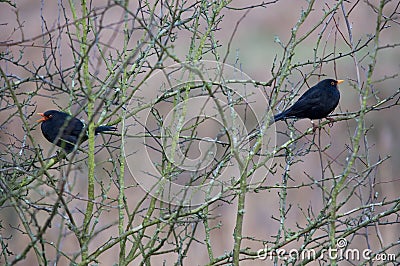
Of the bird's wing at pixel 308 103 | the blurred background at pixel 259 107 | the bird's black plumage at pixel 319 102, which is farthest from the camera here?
the blurred background at pixel 259 107

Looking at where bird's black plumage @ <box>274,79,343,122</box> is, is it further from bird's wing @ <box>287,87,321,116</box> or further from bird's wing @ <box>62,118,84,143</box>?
bird's wing @ <box>62,118,84,143</box>

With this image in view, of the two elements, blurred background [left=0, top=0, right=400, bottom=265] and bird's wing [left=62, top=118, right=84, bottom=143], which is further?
blurred background [left=0, top=0, right=400, bottom=265]

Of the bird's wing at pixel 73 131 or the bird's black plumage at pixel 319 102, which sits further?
the bird's black plumage at pixel 319 102

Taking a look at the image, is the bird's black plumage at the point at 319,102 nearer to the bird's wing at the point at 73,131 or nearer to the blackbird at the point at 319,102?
the blackbird at the point at 319,102

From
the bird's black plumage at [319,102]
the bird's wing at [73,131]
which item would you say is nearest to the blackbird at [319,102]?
the bird's black plumage at [319,102]

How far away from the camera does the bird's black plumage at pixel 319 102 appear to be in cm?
712

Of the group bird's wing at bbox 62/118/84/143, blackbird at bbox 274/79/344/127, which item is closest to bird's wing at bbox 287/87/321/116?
blackbird at bbox 274/79/344/127

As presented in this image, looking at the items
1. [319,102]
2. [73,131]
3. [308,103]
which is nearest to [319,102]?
[319,102]

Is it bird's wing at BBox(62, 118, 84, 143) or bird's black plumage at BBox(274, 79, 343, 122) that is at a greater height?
bird's black plumage at BBox(274, 79, 343, 122)

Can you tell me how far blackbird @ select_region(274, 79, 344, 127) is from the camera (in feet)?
23.4

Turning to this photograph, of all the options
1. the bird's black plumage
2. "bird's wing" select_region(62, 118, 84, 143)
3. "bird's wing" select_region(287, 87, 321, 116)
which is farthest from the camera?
the bird's black plumage

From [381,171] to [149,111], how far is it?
16.3ft

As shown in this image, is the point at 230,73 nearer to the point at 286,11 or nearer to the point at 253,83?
the point at 253,83

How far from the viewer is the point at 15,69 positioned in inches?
615
